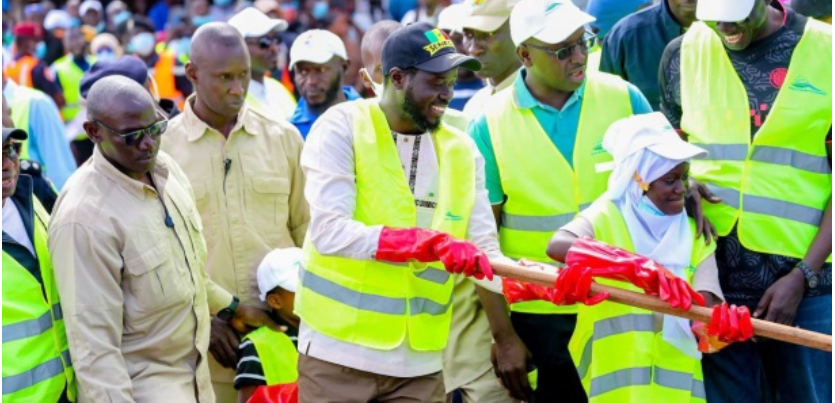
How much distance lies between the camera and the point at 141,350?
6.02m

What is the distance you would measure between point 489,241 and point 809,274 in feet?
4.10

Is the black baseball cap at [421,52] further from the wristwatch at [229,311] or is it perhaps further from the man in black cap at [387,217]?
the wristwatch at [229,311]

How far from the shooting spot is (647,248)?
19.4 ft

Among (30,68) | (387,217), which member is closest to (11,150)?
(387,217)

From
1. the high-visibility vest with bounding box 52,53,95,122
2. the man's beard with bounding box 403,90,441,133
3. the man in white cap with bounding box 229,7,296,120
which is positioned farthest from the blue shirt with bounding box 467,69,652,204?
the high-visibility vest with bounding box 52,53,95,122

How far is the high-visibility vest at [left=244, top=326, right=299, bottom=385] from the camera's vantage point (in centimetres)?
684

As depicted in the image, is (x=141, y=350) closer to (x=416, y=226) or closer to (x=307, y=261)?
(x=307, y=261)

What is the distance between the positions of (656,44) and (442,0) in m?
5.69

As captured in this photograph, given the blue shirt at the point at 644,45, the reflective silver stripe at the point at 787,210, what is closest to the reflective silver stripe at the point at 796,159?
the reflective silver stripe at the point at 787,210

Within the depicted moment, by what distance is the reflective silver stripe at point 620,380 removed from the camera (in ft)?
19.6

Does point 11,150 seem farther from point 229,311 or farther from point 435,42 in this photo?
point 435,42

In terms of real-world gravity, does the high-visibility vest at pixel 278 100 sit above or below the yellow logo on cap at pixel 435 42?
below

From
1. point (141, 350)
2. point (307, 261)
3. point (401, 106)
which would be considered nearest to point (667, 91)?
point (401, 106)

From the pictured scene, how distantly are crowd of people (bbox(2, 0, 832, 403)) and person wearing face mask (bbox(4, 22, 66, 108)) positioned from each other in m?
8.38
